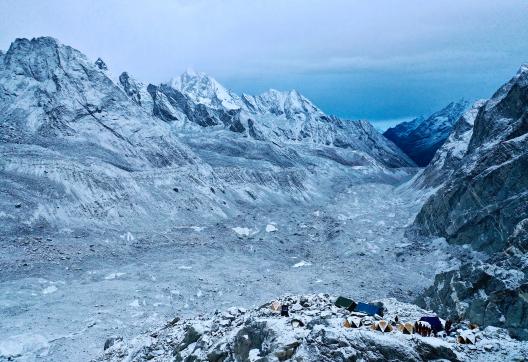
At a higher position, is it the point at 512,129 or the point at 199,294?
the point at 512,129

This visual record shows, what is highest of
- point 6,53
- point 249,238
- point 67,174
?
point 6,53

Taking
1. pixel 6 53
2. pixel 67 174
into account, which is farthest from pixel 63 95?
pixel 67 174

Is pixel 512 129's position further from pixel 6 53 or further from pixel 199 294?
pixel 6 53

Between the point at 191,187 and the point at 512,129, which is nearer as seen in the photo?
the point at 512,129

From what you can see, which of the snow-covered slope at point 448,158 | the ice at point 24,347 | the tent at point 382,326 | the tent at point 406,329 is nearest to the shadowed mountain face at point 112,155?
the ice at point 24,347

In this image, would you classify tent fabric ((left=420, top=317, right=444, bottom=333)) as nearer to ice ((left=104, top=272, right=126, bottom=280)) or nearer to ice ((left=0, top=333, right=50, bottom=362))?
ice ((left=0, top=333, right=50, bottom=362))

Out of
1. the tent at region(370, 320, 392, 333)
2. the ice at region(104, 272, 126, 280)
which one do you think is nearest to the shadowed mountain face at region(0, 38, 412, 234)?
the ice at region(104, 272, 126, 280)
